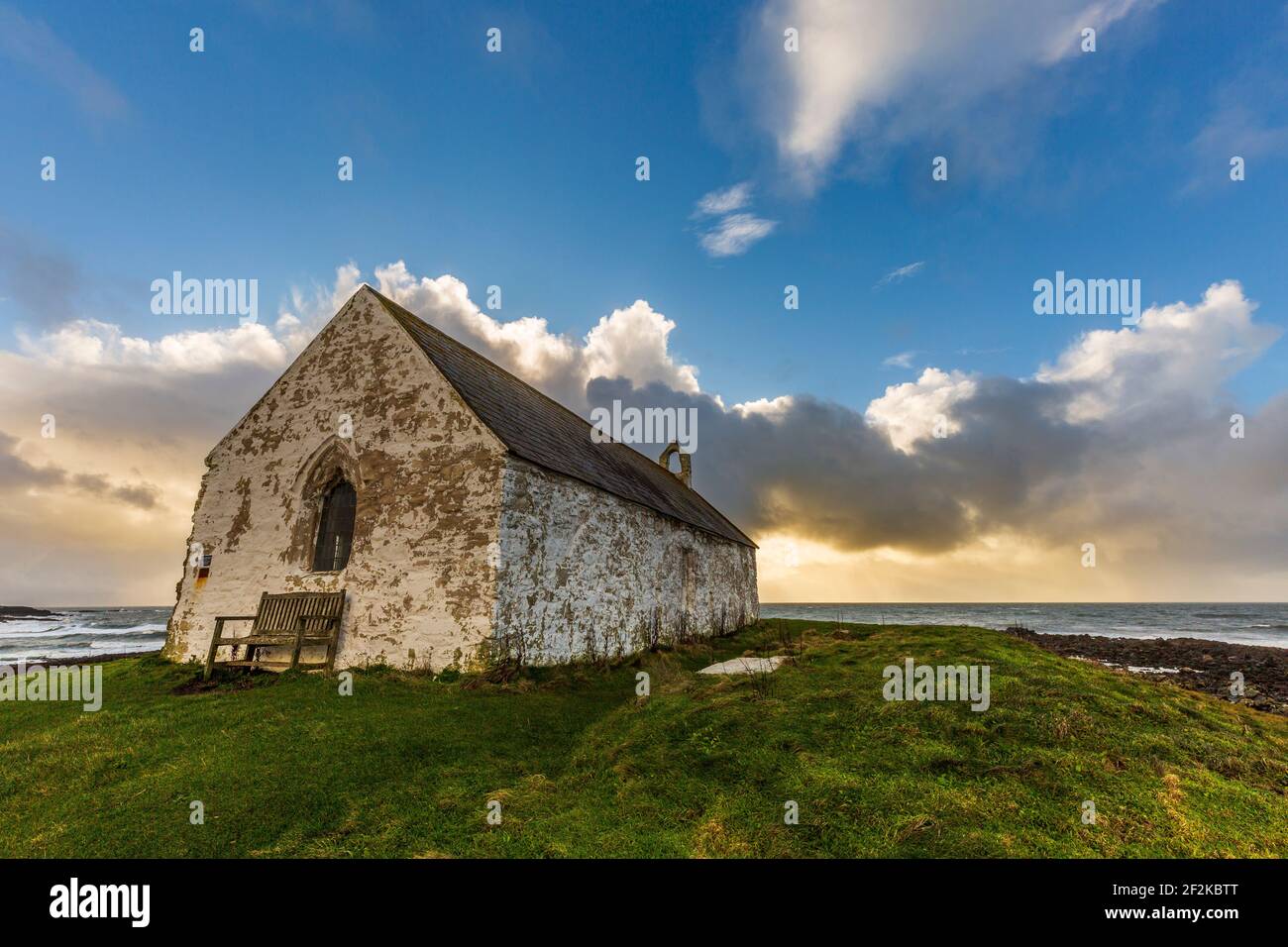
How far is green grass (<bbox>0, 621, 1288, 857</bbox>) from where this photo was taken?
433 centimetres

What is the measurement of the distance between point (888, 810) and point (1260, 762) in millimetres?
4953

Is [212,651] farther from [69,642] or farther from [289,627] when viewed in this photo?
[69,642]

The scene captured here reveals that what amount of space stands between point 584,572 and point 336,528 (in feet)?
18.4

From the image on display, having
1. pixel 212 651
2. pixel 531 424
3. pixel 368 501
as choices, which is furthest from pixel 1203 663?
pixel 212 651

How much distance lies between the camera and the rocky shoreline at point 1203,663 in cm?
1591

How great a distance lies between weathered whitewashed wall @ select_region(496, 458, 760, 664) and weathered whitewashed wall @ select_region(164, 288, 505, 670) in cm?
58

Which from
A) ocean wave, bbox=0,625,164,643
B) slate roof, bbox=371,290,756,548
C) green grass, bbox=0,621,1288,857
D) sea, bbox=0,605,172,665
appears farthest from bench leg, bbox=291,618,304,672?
ocean wave, bbox=0,625,164,643

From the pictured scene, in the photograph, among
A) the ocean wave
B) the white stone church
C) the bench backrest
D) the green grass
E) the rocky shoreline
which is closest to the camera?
the green grass

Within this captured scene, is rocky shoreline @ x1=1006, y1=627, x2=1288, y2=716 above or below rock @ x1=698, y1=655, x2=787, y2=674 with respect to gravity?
below

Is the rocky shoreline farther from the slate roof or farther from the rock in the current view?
the slate roof

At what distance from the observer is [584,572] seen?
42.2 feet
